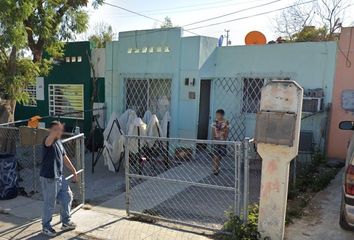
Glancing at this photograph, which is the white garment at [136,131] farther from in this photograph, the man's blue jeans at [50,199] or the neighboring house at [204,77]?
the man's blue jeans at [50,199]

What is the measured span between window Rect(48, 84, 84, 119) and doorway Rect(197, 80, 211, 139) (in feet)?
13.9

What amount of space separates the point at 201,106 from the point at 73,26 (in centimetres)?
423

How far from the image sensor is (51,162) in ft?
17.1

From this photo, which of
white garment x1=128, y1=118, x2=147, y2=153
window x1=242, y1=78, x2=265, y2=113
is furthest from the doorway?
white garment x1=128, y1=118, x2=147, y2=153

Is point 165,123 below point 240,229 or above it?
above

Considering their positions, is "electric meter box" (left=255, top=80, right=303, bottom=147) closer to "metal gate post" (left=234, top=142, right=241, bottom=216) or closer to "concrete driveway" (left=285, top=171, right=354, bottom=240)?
"metal gate post" (left=234, top=142, right=241, bottom=216)

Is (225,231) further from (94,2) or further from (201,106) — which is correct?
(94,2)

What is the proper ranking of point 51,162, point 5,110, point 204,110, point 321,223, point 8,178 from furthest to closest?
point 204,110 < point 5,110 < point 8,178 < point 321,223 < point 51,162

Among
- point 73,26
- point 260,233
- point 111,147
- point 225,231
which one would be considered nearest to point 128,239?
point 225,231

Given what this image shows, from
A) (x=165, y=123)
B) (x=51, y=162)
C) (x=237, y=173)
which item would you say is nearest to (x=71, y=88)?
(x=165, y=123)

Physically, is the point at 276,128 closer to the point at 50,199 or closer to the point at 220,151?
the point at 50,199

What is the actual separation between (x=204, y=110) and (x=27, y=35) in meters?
5.07

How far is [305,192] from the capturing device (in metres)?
6.78

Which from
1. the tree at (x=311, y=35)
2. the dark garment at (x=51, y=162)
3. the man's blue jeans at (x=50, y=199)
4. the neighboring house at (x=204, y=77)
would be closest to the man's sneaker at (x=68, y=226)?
the man's blue jeans at (x=50, y=199)
